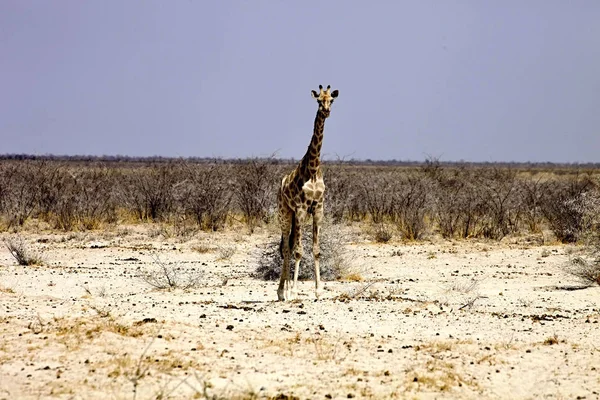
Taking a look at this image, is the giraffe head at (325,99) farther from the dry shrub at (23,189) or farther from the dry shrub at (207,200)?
the dry shrub at (23,189)

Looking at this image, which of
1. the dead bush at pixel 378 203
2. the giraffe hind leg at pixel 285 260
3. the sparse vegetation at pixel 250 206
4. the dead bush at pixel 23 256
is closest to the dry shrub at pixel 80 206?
the sparse vegetation at pixel 250 206

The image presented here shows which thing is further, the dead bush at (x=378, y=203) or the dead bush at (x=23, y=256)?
the dead bush at (x=378, y=203)

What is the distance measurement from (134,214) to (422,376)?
17785mm

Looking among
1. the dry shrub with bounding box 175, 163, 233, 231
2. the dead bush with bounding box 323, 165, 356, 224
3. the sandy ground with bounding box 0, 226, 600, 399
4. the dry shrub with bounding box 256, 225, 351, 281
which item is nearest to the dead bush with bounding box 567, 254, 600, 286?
the sandy ground with bounding box 0, 226, 600, 399

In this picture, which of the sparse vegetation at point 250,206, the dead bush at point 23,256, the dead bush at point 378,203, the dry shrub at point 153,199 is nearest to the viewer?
the dead bush at point 23,256

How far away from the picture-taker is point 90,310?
1023 centimetres

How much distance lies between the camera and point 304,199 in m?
11.6

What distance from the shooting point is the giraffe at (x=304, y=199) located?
1162cm

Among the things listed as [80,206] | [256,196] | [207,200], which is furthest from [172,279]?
[80,206]

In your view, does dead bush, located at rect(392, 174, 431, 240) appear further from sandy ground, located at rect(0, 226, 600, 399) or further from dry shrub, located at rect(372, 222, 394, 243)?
sandy ground, located at rect(0, 226, 600, 399)

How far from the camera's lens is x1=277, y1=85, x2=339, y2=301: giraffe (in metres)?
11.6

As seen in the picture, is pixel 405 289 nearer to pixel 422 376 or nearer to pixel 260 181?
pixel 422 376

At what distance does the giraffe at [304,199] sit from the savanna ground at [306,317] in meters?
0.45

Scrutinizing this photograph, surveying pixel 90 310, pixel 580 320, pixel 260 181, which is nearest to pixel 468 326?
pixel 580 320
